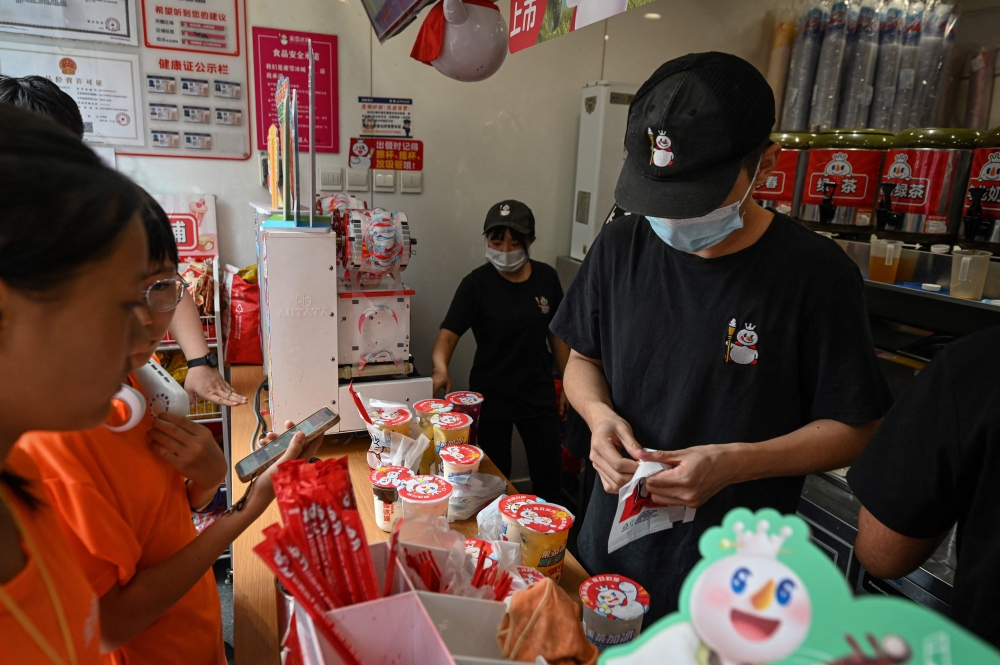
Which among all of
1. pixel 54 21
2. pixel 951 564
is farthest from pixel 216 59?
pixel 951 564

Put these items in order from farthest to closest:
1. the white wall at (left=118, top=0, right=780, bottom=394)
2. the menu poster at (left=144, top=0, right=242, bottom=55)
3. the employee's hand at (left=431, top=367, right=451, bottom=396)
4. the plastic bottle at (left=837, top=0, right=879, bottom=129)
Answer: the white wall at (left=118, top=0, right=780, bottom=394), the plastic bottle at (left=837, top=0, right=879, bottom=129), the menu poster at (left=144, top=0, right=242, bottom=55), the employee's hand at (left=431, top=367, right=451, bottom=396)

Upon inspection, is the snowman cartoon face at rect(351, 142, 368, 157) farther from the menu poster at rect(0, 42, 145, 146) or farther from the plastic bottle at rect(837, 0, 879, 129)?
the plastic bottle at rect(837, 0, 879, 129)

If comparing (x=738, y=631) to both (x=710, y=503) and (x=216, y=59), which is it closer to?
(x=710, y=503)

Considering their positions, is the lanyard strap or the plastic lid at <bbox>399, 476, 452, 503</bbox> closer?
the lanyard strap

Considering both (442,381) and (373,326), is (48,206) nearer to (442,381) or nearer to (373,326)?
(373,326)

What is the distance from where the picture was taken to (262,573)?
1.47 m

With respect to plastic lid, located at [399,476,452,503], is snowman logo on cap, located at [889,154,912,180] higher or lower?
higher

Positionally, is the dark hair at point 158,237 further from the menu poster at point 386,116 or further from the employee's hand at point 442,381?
the menu poster at point 386,116

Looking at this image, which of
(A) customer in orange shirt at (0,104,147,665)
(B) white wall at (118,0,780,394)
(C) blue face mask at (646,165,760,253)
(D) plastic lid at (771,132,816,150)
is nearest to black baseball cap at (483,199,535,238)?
(B) white wall at (118,0,780,394)

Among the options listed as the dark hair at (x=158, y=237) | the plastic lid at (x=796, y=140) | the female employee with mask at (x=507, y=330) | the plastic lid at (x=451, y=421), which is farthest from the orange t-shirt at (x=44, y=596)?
the plastic lid at (x=796, y=140)

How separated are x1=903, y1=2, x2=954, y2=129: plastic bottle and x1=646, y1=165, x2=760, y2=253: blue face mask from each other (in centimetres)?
245

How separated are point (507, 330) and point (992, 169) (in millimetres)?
1927

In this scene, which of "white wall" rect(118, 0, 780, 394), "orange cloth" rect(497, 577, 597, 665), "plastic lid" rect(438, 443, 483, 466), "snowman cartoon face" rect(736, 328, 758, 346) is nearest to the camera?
"orange cloth" rect(497, 577, 597, 665)

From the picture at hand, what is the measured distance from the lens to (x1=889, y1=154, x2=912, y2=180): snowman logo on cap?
2193mm
